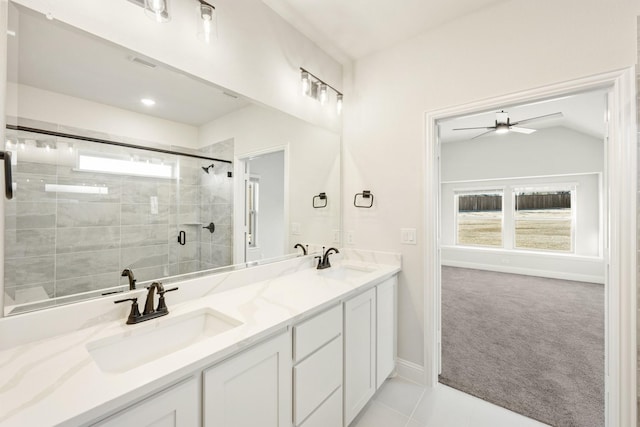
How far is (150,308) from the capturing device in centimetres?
115

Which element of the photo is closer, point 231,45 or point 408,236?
point 231,45

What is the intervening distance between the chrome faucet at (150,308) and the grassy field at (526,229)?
685 cm

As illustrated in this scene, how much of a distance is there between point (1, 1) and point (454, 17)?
7.87ft

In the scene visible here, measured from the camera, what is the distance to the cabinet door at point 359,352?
1.53 metres

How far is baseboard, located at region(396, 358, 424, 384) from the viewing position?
207 centimetres

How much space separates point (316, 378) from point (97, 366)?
2.93ft

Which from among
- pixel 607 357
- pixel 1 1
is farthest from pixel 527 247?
pixel 1 1

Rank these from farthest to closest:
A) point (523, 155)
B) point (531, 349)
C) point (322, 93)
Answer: point (523, 155) < point (531, 349) < point (322, 93)

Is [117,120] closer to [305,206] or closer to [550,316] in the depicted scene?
[305,206]

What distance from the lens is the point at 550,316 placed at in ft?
11.2

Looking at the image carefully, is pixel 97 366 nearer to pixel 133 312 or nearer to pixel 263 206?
pixel 133 312

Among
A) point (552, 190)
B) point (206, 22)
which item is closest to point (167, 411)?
point (206, 22)

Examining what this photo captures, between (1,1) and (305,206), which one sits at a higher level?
(1,1)

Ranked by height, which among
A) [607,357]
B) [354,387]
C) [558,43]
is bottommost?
[354,387]
